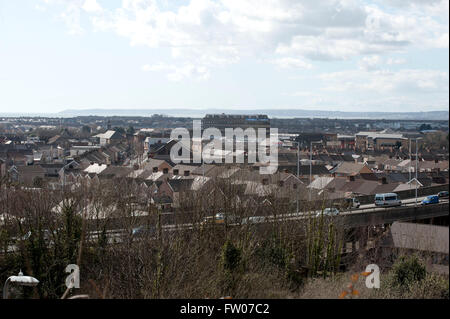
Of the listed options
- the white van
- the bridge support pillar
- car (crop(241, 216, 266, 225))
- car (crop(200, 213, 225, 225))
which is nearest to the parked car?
the white van

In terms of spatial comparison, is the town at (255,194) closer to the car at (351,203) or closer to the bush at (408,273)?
the car at (351,203)

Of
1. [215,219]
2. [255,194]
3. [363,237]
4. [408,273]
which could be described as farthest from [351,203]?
[408,273]

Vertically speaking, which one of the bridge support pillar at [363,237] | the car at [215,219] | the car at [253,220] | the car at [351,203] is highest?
the car at [215,219]

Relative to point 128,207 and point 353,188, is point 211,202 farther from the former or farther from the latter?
point 353,188

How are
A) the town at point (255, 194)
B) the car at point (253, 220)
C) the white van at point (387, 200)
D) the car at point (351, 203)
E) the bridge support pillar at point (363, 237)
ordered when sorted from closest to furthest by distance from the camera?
the town at point (255, 194)
the car at point (253, 220)
the bridge support pillar at point (363, 237)
the car at point (351, 203)
the white van at point (387, 200)

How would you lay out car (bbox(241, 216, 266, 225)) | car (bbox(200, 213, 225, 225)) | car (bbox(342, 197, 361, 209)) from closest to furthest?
1. car (bbox(200, 213, 225, 225))
2. car (bbox(241, 216, 266, 225))
3. car (bbox(342, 197, 361, 209))

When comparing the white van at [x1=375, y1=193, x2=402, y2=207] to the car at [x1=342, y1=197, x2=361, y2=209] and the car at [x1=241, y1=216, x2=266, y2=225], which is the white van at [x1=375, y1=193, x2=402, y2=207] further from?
the car at [x1=241, y1=216, x2=266, y2=225]

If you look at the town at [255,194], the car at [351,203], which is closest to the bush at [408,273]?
the town at [255,194]

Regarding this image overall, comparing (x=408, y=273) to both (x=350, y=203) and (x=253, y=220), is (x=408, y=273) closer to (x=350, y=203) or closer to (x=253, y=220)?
(x=253, y=220)

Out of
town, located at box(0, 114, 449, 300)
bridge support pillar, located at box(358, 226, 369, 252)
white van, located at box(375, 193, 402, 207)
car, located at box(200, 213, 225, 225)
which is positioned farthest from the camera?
white van, located at box(375, 193, 402, 207)
